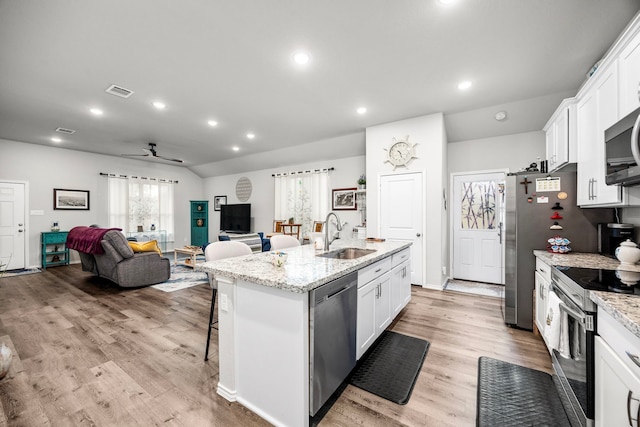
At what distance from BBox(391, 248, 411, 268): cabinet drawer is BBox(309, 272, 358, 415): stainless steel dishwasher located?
96 cm

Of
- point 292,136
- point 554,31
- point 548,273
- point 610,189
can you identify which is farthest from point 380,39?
point 292,136

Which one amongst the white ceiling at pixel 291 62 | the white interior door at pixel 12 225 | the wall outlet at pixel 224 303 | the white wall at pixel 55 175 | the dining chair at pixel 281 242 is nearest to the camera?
the wall outlet at pixel 224 303

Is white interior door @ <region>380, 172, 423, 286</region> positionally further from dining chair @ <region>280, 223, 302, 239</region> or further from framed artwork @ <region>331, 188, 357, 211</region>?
dining chair @ <region>280, 223, 302, 239</region>

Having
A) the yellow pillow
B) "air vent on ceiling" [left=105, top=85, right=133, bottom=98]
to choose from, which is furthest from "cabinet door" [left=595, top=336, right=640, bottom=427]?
the yellow pillow

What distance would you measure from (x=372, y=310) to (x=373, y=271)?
33 cm

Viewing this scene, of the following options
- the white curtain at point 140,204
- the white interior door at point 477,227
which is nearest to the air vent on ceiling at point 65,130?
the white curtain at point 140,204

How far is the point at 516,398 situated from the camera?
5.84 feet

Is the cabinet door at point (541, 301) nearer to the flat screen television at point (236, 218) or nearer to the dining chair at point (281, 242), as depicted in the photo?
the dining chair at point (281, 242)

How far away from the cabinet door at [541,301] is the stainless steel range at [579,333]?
62 centimetres

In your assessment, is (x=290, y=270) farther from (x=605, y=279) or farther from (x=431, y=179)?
(x=431, y=179)

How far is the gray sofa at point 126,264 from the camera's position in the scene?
13.6ft

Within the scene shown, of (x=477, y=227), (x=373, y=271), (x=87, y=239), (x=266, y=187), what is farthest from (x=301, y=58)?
(x=266, y=187)

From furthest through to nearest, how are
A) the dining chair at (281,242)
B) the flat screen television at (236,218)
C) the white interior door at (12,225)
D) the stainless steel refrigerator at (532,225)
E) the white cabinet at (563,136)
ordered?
the flat screen television at (236,218) < the white interior door at (12,225) < the dining chair at (281,242) < the white cabinet at (563,136) < the stainless steel refrigerator at (532,225)

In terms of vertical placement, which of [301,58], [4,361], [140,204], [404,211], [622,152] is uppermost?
[301,58]
